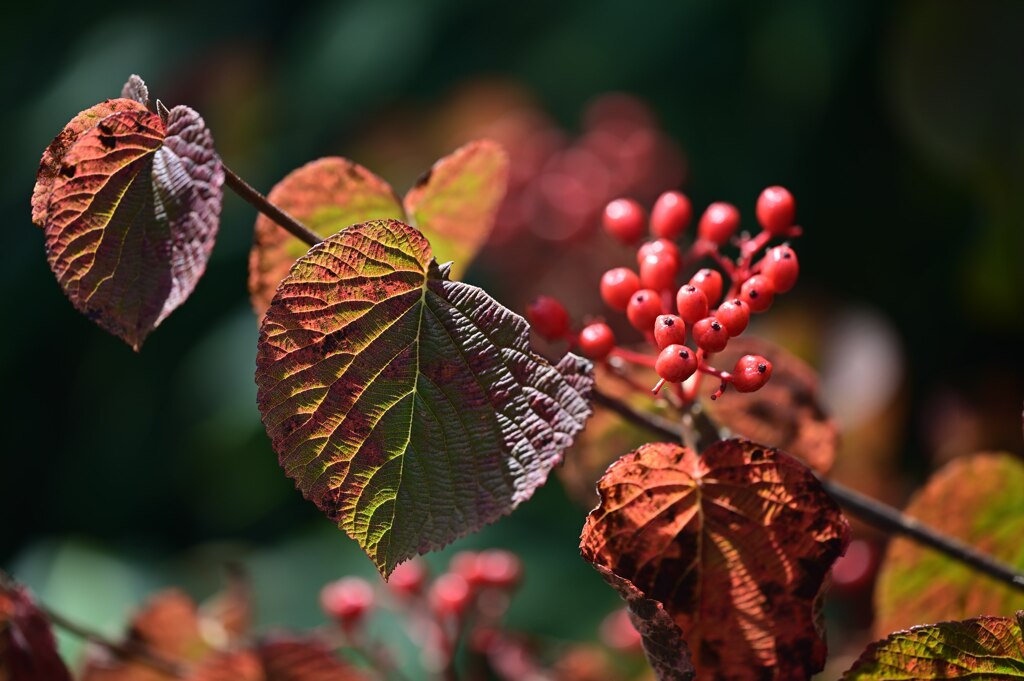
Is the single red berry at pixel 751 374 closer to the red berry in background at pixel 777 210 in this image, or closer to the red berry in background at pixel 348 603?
the red berry in background at pixel 777 210

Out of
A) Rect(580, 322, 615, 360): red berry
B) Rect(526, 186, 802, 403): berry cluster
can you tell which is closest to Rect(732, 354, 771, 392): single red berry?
Rect(526, 186, 802, 403): berry cluster

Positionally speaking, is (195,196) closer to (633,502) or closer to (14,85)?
(633,502)

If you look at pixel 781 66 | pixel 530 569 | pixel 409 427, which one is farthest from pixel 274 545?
pixel 409 427

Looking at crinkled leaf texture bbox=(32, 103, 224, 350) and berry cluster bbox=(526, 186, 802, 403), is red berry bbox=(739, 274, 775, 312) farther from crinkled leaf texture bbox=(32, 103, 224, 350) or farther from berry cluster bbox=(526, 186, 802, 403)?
crinkled leaf texture bbox=(32, 103, 224, 350)

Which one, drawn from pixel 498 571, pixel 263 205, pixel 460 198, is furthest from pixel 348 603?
pixel 263 205

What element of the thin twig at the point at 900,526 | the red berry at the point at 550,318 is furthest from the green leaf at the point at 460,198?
the thin twig at the point at 900,526

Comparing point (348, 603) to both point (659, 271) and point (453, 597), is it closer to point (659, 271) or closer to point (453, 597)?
point (453, 597)
